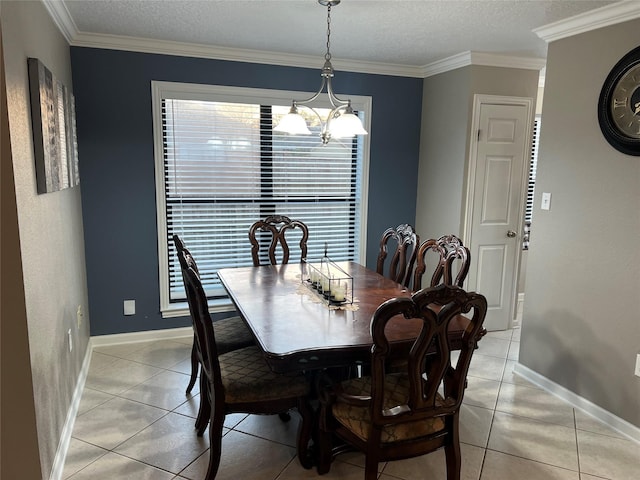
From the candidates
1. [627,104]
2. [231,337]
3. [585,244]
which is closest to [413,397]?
[231,337]

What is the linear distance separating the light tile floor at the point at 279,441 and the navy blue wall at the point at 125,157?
2.18 ft

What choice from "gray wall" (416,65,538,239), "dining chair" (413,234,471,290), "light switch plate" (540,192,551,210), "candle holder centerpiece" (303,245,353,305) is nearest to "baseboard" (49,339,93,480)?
"candle holder centerpiece" (303,245,353,305)

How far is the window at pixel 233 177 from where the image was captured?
3.64 meters

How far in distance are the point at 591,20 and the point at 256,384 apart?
9.12ft

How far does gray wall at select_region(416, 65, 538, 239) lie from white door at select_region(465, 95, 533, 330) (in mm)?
81

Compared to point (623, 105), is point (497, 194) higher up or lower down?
lower down

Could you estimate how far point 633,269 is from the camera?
2490 mm

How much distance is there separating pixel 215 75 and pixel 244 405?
2634mm

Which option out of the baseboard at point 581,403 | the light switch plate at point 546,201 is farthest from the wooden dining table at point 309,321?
the baseboard at point 581,403

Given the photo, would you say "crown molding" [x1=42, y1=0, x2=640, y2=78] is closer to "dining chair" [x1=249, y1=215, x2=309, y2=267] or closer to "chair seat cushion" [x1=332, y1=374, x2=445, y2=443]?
"dining chair" [x1=249, y1=215, x2=309, y2=267]

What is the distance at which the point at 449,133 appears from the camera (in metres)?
3.93

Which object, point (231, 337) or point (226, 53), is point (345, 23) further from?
point (231, 337)

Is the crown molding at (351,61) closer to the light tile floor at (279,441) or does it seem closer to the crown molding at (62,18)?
the crown molding at (62,18)

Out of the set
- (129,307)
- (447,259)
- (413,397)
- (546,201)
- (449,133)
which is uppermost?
(449,133)
